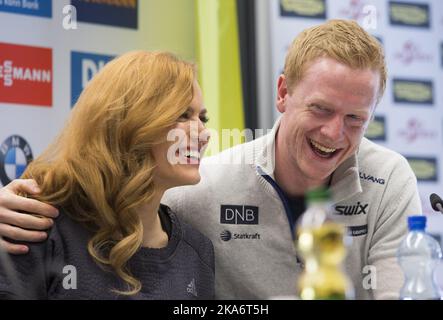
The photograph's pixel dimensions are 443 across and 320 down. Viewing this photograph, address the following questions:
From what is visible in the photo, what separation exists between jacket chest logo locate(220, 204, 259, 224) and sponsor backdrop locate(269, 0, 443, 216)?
203 centimetres

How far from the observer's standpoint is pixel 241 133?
3354mm

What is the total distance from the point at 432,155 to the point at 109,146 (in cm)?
268

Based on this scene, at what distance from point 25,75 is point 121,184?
175 cm

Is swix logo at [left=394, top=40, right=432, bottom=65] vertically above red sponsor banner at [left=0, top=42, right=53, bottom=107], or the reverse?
swix logo at [left=394, top=40, right=432, bottom=65]

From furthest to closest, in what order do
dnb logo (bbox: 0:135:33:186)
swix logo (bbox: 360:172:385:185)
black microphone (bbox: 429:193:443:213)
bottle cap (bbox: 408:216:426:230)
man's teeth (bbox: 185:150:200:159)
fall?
dnb logo (bbox: 0:135:33:186)
swix logo (bbox: 360:172:385:185)
man's teeth (bbox: 185:150:200:159)
black microphone (bbox: 429:193:443:213)
bottle cap (bbox: 408:216:426:230)

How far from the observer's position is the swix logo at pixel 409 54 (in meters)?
3.97

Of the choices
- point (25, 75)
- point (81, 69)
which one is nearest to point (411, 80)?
point (81, 69)

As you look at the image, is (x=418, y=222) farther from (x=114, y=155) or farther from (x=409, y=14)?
(x=409, y=14)

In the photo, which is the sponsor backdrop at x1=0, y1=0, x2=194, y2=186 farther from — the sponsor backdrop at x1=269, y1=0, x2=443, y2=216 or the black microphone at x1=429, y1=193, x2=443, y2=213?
the black microphone at x1=429, y1=193, x2=443, y2=213

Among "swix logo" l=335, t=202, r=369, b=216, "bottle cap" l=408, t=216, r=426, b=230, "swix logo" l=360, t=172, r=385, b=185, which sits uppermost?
"swix logo" l=360, t=172, r=385, b=185

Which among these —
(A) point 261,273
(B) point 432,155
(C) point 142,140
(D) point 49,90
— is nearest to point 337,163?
(A) point 261,273

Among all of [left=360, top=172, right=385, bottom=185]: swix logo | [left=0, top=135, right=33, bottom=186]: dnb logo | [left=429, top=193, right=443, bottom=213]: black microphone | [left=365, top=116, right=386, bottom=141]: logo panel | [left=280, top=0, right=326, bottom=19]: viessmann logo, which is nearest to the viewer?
[left=429, top=193, right=443, bottom=213]: black microphone

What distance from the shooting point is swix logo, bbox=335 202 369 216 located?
1.91 metres

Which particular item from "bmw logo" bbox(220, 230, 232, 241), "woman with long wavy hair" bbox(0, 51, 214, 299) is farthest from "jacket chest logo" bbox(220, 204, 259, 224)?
"woman with long wavy hair" bbox(0, 51, 214, 299)
